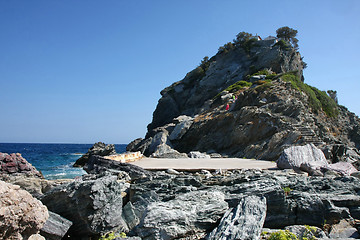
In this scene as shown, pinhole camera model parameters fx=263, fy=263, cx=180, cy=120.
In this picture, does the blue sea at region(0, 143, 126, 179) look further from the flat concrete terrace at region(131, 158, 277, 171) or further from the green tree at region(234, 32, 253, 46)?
the green tree at region(234, 32, 253, 46)

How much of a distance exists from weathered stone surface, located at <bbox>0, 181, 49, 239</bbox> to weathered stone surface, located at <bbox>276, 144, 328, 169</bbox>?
9.71 meters

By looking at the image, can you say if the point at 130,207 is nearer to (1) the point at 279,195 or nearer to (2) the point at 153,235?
(2) the point at 153,235

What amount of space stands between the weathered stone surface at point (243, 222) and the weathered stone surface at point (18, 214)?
2.37 m

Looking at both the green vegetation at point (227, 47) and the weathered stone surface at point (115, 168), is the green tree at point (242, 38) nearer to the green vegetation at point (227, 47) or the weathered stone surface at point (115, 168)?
the green vegetation at point (227, 47)

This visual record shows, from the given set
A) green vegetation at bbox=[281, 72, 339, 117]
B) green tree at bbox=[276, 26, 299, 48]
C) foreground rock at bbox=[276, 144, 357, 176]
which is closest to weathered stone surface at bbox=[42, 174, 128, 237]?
foreground rock at bbox=[276, 144, 357, 176]

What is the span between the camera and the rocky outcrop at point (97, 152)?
21700mm

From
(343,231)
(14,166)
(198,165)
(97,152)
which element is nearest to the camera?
(343,231)

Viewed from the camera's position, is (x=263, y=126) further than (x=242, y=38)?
No

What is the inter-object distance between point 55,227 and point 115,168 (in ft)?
19.1

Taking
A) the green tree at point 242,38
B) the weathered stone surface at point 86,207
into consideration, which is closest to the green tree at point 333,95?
the green tree at point 242,38

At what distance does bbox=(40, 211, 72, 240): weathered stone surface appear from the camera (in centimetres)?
384

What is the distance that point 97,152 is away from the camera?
911 inches

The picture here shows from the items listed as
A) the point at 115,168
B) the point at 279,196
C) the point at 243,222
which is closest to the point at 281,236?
the point at 243,222

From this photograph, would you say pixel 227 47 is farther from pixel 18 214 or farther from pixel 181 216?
pixel 18 214
